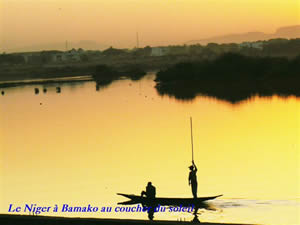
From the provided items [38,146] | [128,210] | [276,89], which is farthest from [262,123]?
[276,89]

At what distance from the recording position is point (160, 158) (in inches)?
1136

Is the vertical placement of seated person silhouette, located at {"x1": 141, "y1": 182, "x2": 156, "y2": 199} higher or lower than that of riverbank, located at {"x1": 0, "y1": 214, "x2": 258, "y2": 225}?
lower

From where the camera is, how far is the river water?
20828 millimetres

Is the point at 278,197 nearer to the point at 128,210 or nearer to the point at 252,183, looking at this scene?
the point at 252,183

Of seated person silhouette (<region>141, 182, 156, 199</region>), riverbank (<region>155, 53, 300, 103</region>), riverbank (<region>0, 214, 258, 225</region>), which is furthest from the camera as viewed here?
riverbank (<region>155, 53, 300, 103</region>)

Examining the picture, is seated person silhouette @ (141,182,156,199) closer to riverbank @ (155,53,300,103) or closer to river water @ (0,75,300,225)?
river water @ (0,75,300,225)

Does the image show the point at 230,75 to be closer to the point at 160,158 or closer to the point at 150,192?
the point at 160,158

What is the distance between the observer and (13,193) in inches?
911

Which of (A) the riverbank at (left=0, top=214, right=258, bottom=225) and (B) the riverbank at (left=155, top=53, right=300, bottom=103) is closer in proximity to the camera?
(A) the riverbank at (left=0, top=214, right=258, bottom=225)

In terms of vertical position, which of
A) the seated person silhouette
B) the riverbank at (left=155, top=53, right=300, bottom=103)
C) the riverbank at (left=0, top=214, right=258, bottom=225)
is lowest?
the riverbank at (left=155, top=53, right=300, bottom=103)

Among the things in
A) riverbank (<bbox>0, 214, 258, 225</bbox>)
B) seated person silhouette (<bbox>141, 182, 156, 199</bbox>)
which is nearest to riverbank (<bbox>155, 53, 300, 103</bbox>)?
seated person silhouette (<bbox>141, 182, 156, 199</bbox>)

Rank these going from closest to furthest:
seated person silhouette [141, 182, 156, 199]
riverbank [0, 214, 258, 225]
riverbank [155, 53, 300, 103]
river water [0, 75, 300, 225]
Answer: riverbank [0, 214, 258, 225], seated person silhouette [141, 182, 156, 199], river water [0, 75, 300, 225], riverbank [155, 53, 300, 103]

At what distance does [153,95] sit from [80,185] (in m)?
50.2

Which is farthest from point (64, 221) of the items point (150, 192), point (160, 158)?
point (160, 158)
